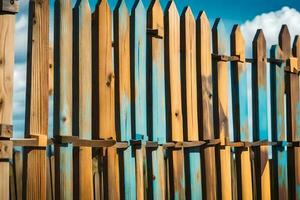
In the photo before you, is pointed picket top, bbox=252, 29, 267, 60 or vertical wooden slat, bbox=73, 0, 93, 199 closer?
vertical wooden slat, bbox=73, 0, 93, 199

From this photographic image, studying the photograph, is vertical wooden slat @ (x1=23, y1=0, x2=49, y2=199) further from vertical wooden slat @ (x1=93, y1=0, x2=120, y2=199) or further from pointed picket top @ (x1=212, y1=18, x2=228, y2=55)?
pointed picket top @ (x1=212, y1=18, x2=228, y2=55)

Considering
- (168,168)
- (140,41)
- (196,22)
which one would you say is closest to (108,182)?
(168,168)

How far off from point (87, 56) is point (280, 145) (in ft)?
9.44

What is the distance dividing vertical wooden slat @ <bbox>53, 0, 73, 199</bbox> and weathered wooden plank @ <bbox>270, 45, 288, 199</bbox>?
9.42 ft

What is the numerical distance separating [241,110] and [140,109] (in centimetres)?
149

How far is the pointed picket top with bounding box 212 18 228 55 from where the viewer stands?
600 centimetres

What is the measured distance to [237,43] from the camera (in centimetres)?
627

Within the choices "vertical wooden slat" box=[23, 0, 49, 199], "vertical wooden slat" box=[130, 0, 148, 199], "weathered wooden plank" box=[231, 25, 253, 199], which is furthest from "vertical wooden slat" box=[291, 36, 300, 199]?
"vertical wooden slat" box=[23, 0, 49, 199]

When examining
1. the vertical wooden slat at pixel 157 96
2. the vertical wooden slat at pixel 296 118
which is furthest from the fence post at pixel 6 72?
the vertical wooden slat at pixel 296 118

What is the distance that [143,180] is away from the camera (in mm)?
5195

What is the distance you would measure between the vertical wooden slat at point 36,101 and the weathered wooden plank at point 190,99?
156cm

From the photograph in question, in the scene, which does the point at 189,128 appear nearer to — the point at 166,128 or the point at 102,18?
the point at 166,128

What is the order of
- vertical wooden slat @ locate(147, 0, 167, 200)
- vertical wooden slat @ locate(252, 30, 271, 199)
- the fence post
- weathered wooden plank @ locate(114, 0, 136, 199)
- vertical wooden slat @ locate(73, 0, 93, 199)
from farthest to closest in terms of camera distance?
vertical wooden slat @ locate(252, 30, 271, 199)
vertical wooden slat @ locate(147, 0, 167, 200)
weathered wooden plank @ locate(114, 0, 136, 199)
vertical wooden slat @ locate(73, 0, 93, 199)
the fence post

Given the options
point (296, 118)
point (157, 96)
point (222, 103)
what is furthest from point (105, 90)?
point (296, 118)
